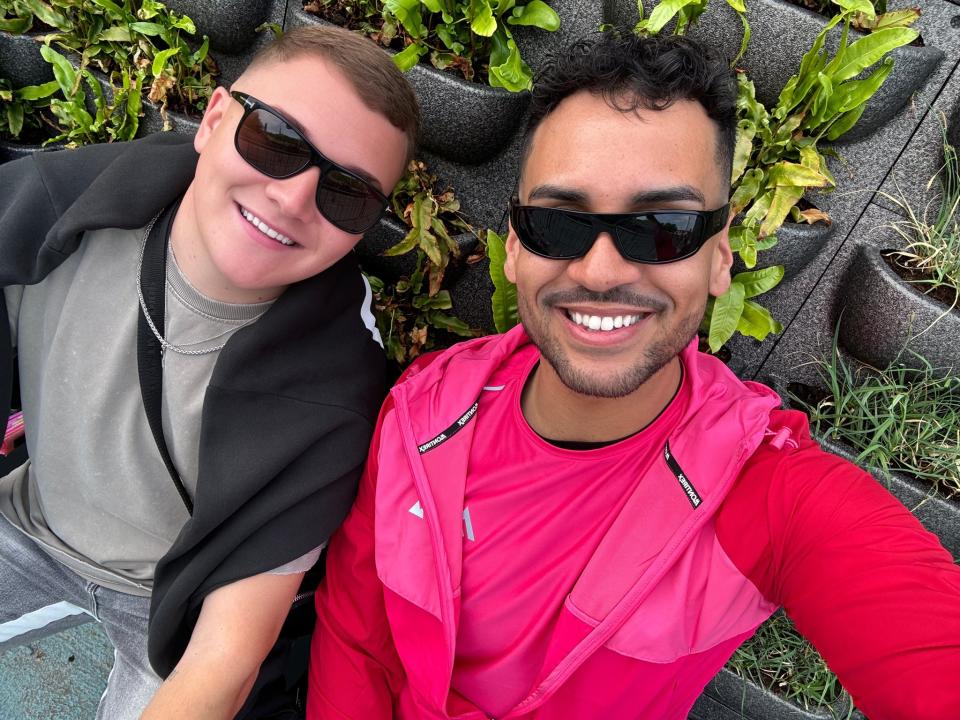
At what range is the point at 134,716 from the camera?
2.17 metres

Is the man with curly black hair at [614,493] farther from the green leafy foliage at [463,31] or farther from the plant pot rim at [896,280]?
the plant pot rim at [896,280]

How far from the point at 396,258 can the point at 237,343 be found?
1.22 m

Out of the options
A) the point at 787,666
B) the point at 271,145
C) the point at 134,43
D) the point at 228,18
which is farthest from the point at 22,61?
the point at 787,666

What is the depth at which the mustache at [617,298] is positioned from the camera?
1636 mm

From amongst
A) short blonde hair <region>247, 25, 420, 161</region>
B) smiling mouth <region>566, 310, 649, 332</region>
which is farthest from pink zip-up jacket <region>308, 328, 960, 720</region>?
short blonde hair <region>247, 25, 420, 161</region>

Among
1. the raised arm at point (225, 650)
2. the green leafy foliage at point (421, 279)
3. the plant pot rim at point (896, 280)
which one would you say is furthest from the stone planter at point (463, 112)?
the raised arm at point (225, 650)

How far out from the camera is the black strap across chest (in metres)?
1.98

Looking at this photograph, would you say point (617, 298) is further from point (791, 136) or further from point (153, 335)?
point (153, 335)

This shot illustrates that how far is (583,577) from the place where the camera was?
170 centimetres

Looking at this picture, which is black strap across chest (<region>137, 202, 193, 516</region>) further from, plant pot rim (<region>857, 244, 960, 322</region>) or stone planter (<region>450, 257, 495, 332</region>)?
plant pot rim (<region>857, 244, 960, 322</region>)

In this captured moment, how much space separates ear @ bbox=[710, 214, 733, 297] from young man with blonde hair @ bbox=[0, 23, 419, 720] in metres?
1.01

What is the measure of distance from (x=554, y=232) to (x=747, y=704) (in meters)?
2.29

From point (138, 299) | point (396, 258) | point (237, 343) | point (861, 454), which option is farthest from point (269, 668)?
point (861, 454)

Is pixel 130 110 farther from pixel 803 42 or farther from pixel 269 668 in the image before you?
pixel 803 42
